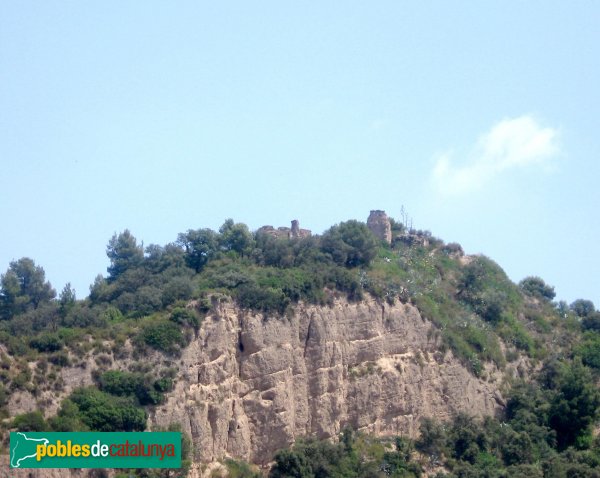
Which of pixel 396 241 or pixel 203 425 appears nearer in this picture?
pixel 203 425

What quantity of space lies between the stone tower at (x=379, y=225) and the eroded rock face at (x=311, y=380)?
830 centimetres

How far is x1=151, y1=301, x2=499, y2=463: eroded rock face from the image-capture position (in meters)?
41.2

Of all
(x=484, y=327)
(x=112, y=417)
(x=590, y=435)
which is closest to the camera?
(x=112, y=417)

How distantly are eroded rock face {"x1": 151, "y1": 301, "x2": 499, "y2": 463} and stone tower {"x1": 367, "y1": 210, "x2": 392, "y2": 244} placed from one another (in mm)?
8302

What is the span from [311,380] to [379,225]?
1455 centimetres

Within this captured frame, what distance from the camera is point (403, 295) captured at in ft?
162

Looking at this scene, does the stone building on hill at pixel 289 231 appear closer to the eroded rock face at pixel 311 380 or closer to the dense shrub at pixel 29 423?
the eroded rock face at pixel 311 380

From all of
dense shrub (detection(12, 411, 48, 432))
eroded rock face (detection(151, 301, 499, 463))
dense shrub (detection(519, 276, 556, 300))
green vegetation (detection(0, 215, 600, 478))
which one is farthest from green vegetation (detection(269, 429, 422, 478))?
dense shrub (detection(519, 276, 556, 300))

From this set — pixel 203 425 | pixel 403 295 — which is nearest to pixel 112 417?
pixel 203 425

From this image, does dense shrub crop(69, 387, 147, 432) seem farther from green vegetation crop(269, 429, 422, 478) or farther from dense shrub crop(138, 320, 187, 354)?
green vegetation crop(269, 429, 422, 478)

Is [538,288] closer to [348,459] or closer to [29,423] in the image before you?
[348,459]

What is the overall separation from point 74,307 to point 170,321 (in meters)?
5.61

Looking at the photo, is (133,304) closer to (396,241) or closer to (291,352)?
(291,352)

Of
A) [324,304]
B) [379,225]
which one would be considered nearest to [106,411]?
[324,304]
